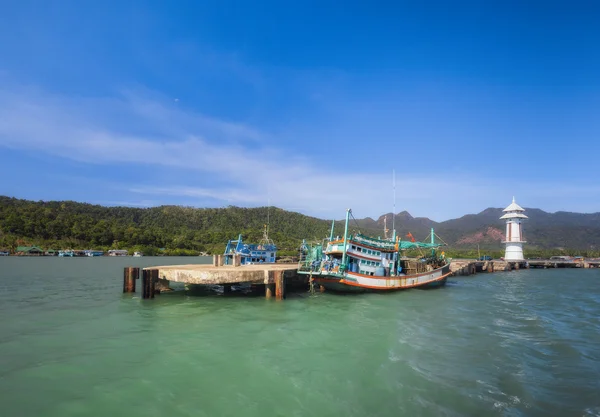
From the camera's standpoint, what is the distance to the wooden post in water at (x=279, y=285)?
2667 cm

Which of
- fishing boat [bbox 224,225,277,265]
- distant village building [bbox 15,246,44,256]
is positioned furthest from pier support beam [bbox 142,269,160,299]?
distant village building [bbox 15,246,44,256]

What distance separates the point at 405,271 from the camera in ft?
125

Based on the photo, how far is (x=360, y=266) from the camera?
32844 mm

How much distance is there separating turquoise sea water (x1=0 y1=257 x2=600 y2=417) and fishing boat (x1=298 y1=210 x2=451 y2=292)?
684 centimetres

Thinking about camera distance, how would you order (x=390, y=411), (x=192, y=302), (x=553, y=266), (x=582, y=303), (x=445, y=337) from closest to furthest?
(x=390, y=411) → (x=445, y=337) → (x=192, y=302) → (x=582, y=303) → (x=553, y=266)

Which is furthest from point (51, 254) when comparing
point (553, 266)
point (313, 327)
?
point (553, 266)

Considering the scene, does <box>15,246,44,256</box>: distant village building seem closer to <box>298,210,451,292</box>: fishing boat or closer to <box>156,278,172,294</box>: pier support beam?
<box>156,278,172,294</box>: pier support beam

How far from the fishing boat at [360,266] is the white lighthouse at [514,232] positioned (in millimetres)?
69784

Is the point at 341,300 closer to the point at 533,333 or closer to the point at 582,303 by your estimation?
the point at 533,333

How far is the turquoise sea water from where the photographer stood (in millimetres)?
9430

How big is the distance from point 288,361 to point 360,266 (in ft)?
68.6

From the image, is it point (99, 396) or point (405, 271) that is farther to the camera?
point (405, 271)

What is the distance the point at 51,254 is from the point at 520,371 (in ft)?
463

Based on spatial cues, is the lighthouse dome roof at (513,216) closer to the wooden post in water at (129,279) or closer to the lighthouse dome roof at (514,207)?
the lighthouse dome roof at (514,207)
